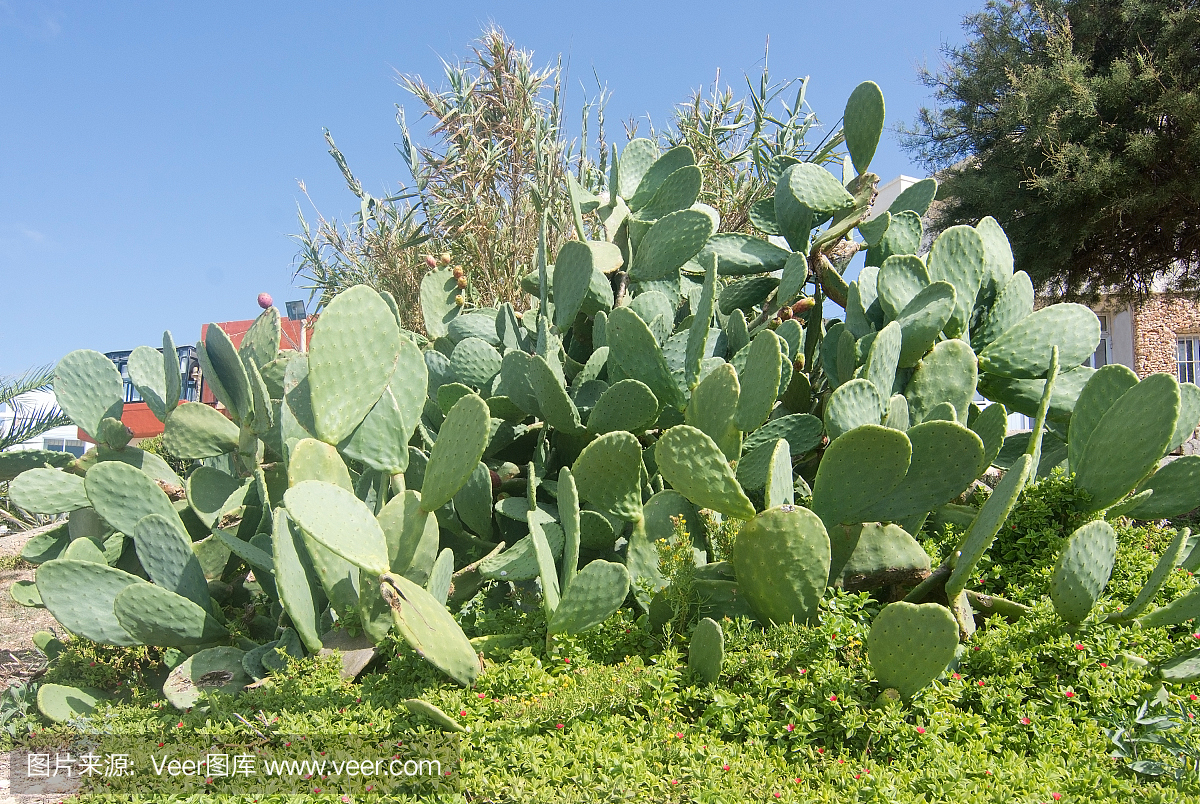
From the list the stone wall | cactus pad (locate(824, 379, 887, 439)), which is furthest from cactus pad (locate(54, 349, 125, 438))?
the stone wall

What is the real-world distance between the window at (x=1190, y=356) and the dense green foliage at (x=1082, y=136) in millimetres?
12072

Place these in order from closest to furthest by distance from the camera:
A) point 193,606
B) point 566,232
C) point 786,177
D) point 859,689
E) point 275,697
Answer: point 859,689, point 275,697, point 193,606, point 786,177, point 566,232

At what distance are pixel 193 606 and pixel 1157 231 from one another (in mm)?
11581

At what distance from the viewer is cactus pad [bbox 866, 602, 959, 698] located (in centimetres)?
168

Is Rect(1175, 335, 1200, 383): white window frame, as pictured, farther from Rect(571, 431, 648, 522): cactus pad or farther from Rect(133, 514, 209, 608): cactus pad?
Rect(133, 514, 209, 608): cactus pad

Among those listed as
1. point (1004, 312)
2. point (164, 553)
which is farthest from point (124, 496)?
point (1004, 312)

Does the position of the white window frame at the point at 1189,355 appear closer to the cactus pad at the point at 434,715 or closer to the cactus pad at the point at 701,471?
the cactus pad at the point at 701,471

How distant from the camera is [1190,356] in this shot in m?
20.8

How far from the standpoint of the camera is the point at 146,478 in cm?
267

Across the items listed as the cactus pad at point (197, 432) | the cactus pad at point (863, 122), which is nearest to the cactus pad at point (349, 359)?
the cactus pad at point (197, 432)

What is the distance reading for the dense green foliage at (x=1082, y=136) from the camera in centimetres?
895

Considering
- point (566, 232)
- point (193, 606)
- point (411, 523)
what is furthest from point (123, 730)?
point (566, 232)

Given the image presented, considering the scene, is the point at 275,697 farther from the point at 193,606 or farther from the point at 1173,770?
the point at 1173,770

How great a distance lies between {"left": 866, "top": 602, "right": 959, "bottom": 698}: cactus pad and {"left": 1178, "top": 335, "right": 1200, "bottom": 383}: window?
77.7 ft
